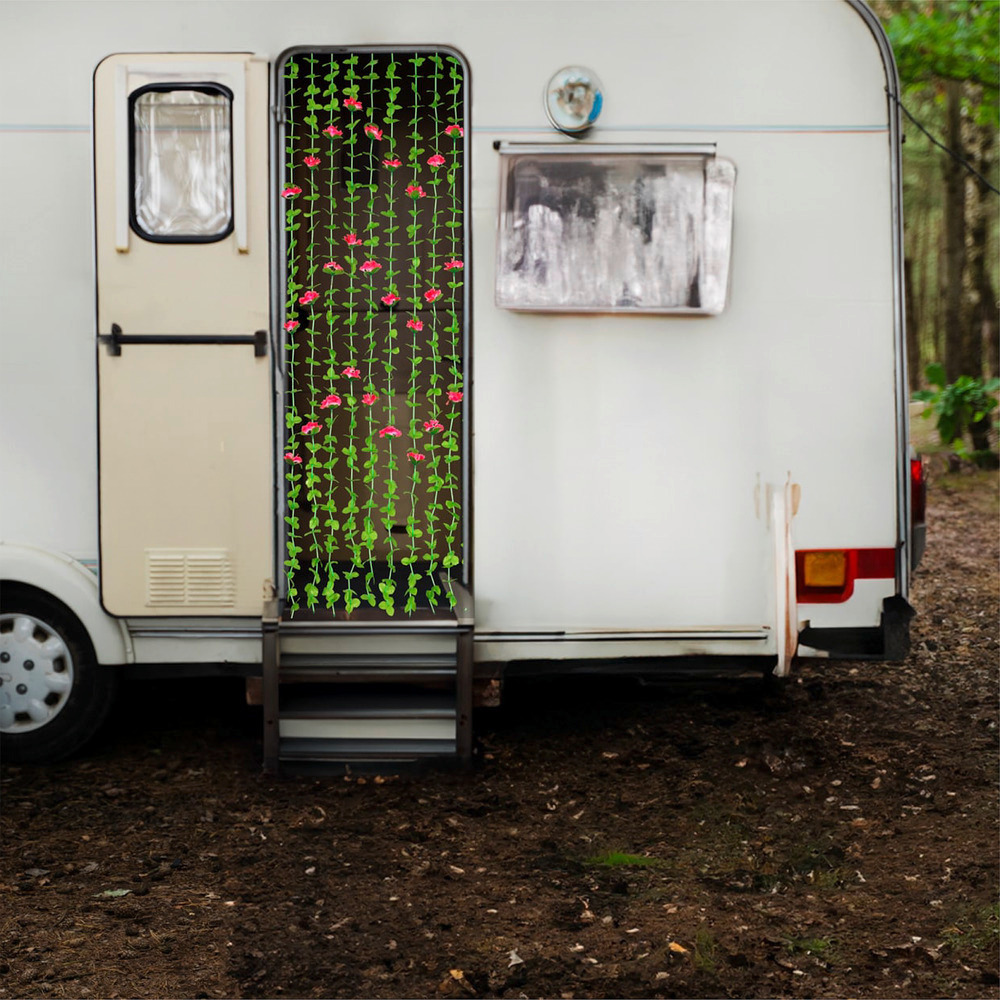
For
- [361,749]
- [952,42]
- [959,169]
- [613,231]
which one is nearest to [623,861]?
[361,749]

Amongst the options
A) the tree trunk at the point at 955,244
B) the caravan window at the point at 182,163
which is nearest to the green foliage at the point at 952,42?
the tree trunk at the point at 955,244

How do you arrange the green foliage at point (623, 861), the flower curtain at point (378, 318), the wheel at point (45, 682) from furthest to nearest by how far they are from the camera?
the flower curtain at point (378, 318) → the wheel at point (45, 682) → the green foliage at point (623, 861)

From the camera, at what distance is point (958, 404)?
11.5m

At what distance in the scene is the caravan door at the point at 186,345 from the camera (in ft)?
13.8

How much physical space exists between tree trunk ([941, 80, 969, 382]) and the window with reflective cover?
9.05 m

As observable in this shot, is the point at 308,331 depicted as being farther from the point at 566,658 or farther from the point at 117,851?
the point at 117,851

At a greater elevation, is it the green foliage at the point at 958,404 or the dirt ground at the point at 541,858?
the green foliage at the point at 958,404

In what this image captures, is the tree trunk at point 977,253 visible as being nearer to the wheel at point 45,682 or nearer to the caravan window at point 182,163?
the caravan window at point 182,163

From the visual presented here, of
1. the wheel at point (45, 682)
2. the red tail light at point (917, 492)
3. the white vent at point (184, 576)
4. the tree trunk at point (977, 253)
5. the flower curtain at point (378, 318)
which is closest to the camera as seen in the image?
the white vent at point (184, 576)

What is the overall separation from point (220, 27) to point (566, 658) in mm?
2608

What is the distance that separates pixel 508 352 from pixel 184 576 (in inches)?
56.8

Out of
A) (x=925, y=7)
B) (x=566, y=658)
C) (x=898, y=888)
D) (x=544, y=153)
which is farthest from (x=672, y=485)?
(x=925, y=7)

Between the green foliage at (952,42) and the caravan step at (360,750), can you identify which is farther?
the green foliage at (952,42)

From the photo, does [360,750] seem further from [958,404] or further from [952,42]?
[958,404]
